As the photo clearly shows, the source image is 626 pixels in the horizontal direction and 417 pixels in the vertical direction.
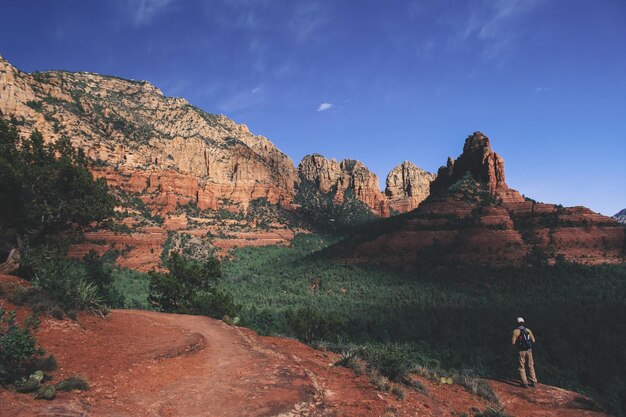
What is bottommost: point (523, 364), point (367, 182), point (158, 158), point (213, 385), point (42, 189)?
point (523, 364)

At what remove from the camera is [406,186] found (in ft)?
595

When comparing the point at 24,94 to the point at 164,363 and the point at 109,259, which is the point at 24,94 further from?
the point at 164,363

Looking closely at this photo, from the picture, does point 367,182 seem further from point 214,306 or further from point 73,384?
point 73,384

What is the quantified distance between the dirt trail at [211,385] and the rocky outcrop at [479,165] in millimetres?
80760

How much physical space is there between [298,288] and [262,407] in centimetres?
5801

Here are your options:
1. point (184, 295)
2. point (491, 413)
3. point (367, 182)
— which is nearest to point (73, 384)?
point (491, 413)

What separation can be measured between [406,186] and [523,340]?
6900 inches

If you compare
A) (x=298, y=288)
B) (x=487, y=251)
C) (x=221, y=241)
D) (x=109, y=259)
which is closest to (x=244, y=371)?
(x=298, y=288)

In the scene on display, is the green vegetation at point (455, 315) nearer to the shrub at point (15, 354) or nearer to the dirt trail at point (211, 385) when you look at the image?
the dirt trail at point (211, 385)

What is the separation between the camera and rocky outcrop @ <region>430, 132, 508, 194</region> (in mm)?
83312

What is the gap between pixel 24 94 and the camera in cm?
7112

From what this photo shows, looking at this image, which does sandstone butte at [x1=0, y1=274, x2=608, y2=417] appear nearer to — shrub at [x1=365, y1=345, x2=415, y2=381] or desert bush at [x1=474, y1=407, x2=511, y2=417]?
desert bush at [x1=474, y1=407, x2=511, y2=417]

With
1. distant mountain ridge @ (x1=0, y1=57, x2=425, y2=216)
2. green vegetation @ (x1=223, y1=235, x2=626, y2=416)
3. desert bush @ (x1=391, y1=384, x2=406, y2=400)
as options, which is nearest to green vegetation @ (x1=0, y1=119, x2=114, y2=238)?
green vegetation @ (x1=223, y1=235, x2=626, y2=416)

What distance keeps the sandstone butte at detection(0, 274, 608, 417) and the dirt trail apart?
0.02 m
